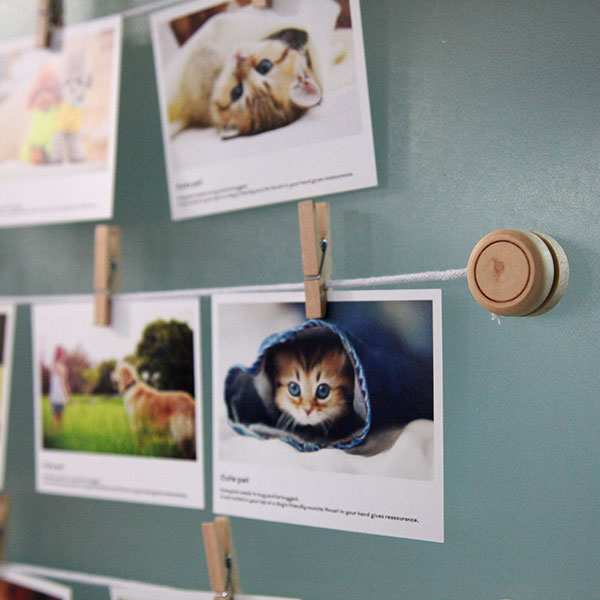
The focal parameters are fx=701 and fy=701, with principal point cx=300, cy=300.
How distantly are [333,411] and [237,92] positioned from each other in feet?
1.18

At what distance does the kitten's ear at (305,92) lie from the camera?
28.5 inches

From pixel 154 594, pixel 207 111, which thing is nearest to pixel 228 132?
pixel 207 111

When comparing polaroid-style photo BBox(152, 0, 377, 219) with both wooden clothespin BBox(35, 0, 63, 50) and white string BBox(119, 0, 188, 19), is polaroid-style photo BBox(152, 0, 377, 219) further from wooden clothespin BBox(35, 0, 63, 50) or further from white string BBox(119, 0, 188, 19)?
wooden clothespin BBox(35, 0, 63, 50)

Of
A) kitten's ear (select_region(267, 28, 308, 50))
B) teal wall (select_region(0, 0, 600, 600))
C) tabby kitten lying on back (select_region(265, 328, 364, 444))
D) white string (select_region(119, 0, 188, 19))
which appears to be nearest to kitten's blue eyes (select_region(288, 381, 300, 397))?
tabby kitten lying on back (select_region(265, 328, 364, 444))

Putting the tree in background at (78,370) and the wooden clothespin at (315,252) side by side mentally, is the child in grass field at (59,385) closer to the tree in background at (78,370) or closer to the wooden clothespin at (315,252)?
the tree in background at (78,370)

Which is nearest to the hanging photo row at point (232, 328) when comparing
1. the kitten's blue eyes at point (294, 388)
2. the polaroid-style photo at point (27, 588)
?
the kitten's blue eyes at point (294, 388)

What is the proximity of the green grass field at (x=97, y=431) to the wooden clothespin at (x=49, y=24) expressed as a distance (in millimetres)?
445

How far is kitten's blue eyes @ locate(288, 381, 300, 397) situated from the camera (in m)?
0.73

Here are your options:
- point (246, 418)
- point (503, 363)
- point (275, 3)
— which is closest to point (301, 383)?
point (246, 418)

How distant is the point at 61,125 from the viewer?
2.88ft

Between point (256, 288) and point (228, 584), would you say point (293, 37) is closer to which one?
point (256, 288)

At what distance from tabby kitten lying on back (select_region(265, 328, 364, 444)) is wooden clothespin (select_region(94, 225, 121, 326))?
0.73ft

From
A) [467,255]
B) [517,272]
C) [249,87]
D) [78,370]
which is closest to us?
[517,272]

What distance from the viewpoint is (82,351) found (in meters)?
0.86
